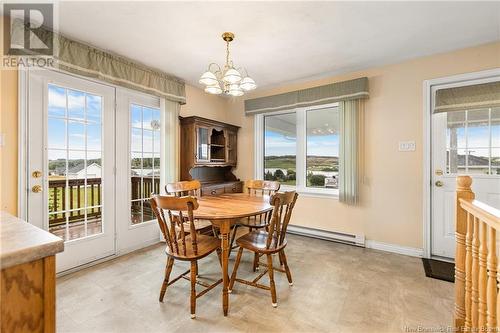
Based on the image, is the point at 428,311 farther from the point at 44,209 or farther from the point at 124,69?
the point at 124,69

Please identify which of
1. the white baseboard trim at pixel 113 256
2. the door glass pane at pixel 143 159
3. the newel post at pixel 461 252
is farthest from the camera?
the door glass pane at pixel 143 159

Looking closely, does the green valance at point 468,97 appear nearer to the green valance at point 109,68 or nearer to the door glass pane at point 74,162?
the green valance at point 109,68

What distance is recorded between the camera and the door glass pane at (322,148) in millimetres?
3553

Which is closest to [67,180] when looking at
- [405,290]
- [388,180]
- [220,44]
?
[220,44]

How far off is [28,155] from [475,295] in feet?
11.4

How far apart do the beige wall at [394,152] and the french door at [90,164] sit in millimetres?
2703

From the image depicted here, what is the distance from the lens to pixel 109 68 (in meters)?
2.66

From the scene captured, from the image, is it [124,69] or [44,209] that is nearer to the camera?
[44,209]

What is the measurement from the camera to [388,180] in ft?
10.0

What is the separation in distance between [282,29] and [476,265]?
2290 millimetres

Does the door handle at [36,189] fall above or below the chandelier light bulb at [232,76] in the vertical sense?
below

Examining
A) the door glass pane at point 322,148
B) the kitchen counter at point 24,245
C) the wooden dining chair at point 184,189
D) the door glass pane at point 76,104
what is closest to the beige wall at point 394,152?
the door glass pane at point 322,148

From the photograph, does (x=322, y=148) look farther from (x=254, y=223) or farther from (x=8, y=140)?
(x=8, y=140)

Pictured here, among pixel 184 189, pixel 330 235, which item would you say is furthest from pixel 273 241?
pixel 330 235
